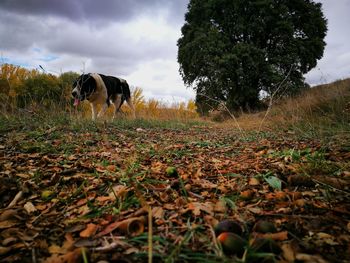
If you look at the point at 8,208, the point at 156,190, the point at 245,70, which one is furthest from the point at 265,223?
the point at 245,70

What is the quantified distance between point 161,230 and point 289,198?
1.96 ft

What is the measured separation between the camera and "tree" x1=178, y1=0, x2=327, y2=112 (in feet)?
34.7

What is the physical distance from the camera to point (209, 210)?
3.13 feet

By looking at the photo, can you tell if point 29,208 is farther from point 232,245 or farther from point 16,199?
point 232,245

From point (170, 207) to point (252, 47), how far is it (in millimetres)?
10864

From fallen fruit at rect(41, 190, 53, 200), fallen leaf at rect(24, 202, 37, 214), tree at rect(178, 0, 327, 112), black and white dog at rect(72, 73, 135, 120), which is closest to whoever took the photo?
fallen leaf at rect(24, 202, 37, 214)

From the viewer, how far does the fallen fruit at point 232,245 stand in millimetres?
660

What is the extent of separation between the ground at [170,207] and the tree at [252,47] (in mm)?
9400

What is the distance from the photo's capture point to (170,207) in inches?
40.3

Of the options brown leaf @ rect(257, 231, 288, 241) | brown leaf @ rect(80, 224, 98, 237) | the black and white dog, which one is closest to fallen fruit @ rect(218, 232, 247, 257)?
brown leaf @ rect(257, 231, 288, 241)

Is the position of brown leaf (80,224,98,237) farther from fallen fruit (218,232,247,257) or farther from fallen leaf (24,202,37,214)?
fallen fruit (218,232,247,257)

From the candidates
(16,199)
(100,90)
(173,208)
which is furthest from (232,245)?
(100,90)

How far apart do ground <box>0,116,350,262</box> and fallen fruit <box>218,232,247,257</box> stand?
1 centimetres

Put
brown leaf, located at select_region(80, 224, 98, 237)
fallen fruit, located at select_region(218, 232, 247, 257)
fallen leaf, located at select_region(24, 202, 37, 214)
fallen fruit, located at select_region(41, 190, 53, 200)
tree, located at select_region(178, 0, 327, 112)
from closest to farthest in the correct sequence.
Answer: fallen fruit, located at select_region(218, 232, 247, 257)
brown leaf, located at select_region(80, 224, 98, 237)
fallen leaf, located at select_region(24, 202, 37, 214)
fallen fruit, located at select_region(41, 190, 53, 200)
tree, located at select_region(178, 0, 327, 112)
